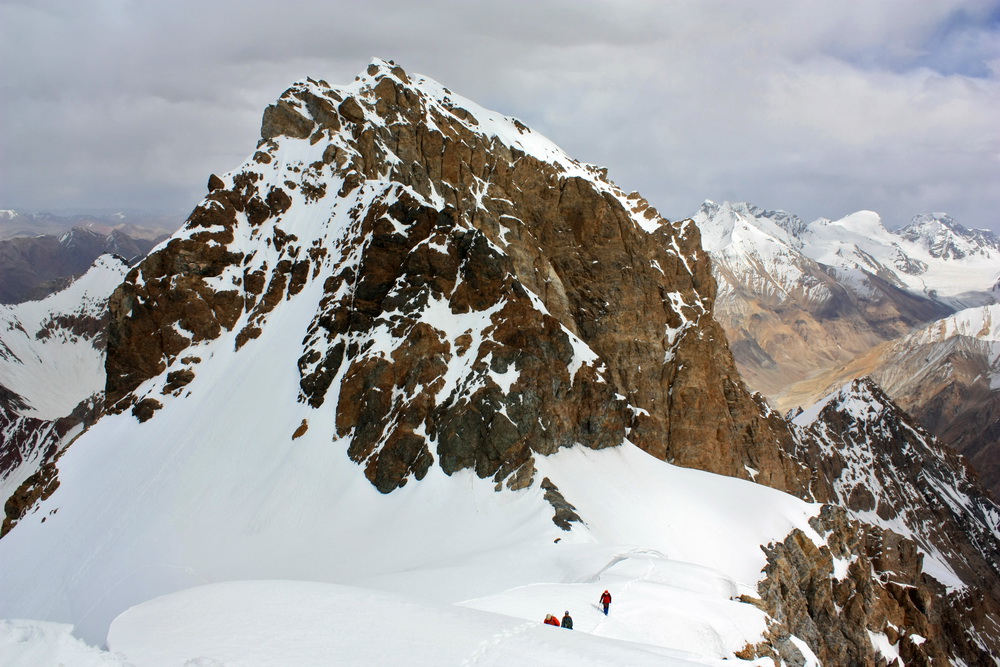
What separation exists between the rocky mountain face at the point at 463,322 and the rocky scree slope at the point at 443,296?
23 centimetres

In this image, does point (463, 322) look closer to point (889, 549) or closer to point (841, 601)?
point (841, 601)

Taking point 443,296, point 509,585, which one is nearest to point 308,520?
point 443,296

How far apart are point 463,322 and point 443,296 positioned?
11.6ft

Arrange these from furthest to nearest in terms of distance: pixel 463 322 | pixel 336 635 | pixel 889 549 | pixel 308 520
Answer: pixel 889 549 → pixel 463 322 → pixel 308 520 → pixel 336 635

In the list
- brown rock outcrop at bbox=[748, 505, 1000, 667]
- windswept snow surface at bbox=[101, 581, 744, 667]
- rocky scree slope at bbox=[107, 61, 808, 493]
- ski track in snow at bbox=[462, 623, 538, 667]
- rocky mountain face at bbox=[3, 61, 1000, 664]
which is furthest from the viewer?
rocky scree slope at bbox=[107, 61, 808, 493]

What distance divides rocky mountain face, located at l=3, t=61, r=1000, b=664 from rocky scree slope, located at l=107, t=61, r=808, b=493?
230mm

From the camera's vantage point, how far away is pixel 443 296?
186 feet

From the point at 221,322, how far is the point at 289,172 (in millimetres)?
20191

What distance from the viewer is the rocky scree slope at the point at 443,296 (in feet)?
168

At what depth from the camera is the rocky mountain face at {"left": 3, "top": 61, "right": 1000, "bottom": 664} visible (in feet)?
166

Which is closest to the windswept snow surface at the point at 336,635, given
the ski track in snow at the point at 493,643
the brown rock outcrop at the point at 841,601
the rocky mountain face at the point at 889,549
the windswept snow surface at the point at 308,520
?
the ski track in snow at the point at 493,643

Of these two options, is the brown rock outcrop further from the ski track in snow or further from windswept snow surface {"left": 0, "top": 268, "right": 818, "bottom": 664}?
the ski track in snow

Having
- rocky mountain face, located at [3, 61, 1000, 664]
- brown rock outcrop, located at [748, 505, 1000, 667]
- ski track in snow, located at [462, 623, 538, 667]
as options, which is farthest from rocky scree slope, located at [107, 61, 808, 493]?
ski track in snow, located at [462, 623, 538, 667]

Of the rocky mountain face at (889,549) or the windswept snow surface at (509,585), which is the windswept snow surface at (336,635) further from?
the rocky mountain face at (889,549)
